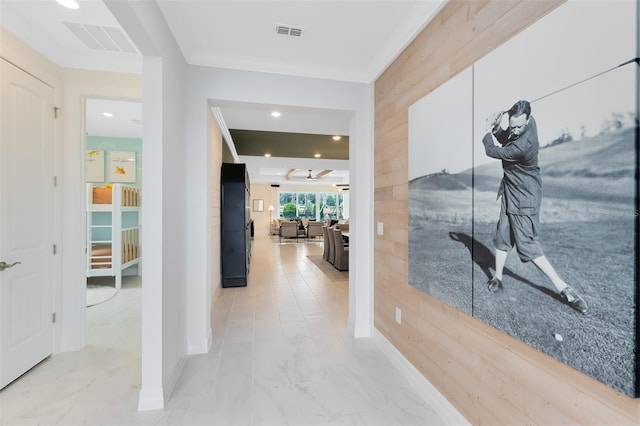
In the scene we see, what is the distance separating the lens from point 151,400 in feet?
6.15

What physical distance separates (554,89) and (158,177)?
7.09 feet

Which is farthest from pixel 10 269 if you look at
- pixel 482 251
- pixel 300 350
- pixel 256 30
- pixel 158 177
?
pixel 482 251

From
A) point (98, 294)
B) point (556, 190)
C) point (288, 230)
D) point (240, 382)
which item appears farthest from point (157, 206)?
point (288, 230)

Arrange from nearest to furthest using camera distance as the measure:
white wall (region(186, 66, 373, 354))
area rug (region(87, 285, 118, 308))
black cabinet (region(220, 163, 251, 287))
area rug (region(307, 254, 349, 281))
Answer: white wall (region(186, 66, 373, 354))
area rug (region(87, 285, 118, 308))
black cabinet (region(220, 163, 251, 287))
area rug (region(307, 254, 349, 281))

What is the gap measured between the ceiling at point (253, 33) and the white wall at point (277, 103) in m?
0.10

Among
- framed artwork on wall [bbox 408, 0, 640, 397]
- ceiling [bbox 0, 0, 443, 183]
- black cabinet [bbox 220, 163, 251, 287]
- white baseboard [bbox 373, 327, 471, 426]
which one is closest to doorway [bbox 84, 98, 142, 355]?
ceiling [bbox 0, 0, 443, 183]

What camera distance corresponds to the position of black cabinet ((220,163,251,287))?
470cm

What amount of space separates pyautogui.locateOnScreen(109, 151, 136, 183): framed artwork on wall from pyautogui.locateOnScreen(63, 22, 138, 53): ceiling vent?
3.30 m

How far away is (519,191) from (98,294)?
5369 mm

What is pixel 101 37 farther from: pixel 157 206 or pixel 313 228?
pixel 313 228

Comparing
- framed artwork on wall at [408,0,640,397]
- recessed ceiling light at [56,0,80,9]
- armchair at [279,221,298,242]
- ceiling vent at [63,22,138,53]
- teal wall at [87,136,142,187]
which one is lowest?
armchair at [279,221,298,242]

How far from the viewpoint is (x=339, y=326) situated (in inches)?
127

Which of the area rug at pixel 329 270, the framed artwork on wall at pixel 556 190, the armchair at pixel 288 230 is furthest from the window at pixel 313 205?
the framed artwork on wall at pixel 556 190

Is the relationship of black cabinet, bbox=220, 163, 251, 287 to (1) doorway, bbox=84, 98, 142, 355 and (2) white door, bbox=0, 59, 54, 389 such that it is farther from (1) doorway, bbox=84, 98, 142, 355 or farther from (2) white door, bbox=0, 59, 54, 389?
(2) white door, bbox=0, 59, 54, 389
